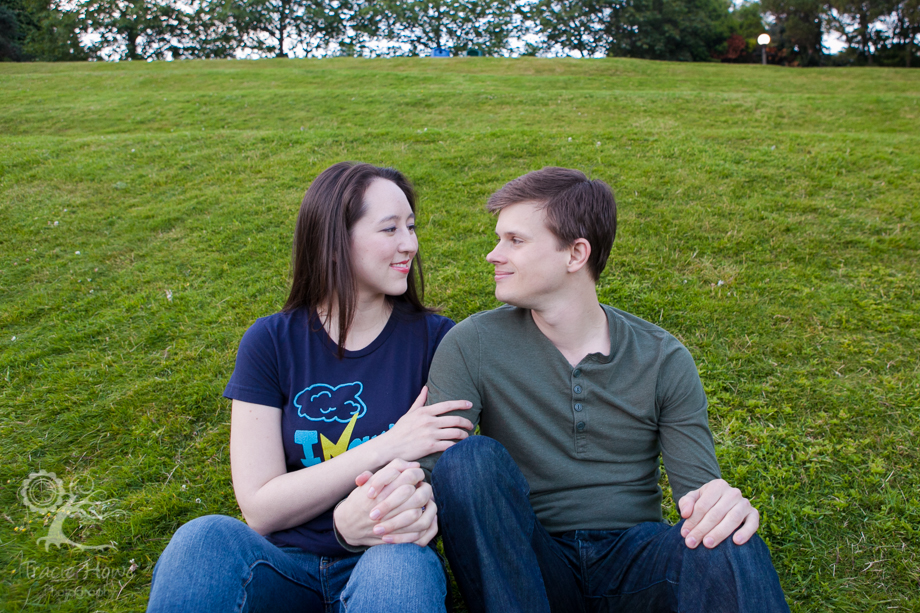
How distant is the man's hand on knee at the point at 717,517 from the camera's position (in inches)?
66.2

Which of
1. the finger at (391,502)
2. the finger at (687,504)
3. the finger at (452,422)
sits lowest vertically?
the finger at (687,504)

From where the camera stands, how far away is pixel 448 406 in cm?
207

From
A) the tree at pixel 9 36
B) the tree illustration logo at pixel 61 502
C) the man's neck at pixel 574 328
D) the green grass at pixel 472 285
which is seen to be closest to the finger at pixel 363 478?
the man's neck at pixel 574 328

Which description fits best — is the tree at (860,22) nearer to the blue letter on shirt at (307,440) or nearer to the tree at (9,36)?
the blue letter on shirt at (307,440)

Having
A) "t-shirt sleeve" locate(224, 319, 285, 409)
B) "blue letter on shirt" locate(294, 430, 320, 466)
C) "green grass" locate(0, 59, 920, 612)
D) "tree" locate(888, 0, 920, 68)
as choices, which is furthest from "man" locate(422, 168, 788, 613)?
"tree" locate(888, 0, 920, 68)

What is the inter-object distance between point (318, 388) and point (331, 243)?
590 mm

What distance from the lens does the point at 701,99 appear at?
11.1m

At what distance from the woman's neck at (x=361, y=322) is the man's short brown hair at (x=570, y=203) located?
2.17 feet

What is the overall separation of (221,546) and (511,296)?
1.31m

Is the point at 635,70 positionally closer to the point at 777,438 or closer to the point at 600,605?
the point at 777,438

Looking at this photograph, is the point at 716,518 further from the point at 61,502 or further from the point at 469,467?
the point at 61,502

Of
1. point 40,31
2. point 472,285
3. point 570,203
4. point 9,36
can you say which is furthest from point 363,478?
point 9,36

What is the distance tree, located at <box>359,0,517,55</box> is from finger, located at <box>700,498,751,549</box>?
45313 millimetres

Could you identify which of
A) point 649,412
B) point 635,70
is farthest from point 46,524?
point 635,70
